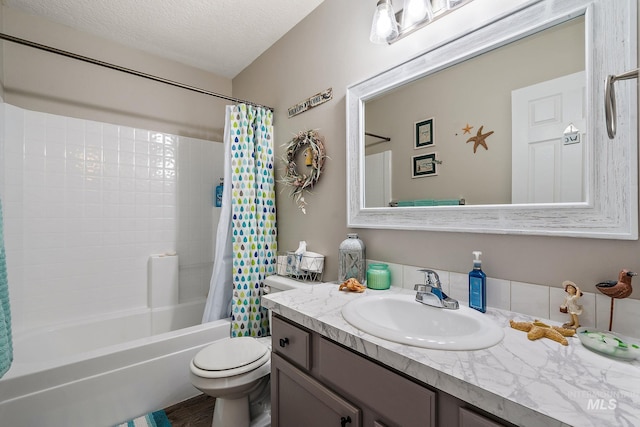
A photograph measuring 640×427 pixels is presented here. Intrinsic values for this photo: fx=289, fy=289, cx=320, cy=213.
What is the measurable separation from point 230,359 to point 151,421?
69 cm

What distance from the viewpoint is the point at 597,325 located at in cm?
85

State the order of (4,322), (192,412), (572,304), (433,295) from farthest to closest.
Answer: (192,412)
(4,322)
(433,295)
(572,304)

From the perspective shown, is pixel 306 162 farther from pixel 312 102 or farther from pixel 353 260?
pixel 353 260

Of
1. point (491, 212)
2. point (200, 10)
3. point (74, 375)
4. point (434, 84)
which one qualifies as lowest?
point (74, 375)

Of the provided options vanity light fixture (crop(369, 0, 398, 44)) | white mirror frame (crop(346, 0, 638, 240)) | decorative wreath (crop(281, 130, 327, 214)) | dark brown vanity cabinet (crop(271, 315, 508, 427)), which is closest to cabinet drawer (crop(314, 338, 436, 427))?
dark brown vanity cabinet (crop(271, 315, 508, 427))

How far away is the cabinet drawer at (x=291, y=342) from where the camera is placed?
1.00 m

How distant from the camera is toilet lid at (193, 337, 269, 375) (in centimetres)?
135

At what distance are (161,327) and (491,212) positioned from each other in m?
2.52

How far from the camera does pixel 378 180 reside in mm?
1501

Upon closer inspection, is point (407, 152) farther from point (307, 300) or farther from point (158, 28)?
point (158, 28)

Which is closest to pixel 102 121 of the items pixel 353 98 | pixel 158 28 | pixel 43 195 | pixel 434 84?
pixel 43 195

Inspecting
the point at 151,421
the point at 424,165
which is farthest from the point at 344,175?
the point at 151,421

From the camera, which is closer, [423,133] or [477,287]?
[477,287]

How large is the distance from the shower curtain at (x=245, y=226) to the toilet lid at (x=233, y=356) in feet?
1.32
